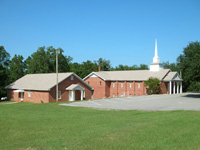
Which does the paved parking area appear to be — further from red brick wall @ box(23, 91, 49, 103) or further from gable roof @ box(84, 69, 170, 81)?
gable roof @ box(84, 69, 170, 81)

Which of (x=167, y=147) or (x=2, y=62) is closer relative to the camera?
(x=167, y=147)

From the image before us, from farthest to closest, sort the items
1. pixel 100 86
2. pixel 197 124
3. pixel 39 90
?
pixel 100 86
pixel 39 90
pixel 197 124

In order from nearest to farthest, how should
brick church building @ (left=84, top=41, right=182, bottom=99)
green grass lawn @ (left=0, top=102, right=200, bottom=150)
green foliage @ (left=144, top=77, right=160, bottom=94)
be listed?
green grass lawn @ (left=0, top=102, right=200, bottom=150), green foliage @ (left=144, top=77, right=160, bottom=94), brick church building @ (left=84, top=41, right=182, bottom=99)

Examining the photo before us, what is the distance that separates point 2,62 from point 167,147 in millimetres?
42707

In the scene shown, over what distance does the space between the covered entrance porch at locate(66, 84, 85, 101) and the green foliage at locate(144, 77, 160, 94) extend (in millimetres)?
12067

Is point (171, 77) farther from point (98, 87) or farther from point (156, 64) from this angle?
point (98, 87)

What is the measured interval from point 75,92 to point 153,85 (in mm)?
14048

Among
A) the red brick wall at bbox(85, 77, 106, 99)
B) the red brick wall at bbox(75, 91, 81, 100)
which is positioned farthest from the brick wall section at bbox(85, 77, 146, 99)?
the red brick wall at bbox(75, 91, 81, 100)

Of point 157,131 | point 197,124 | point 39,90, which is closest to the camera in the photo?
point 157,131

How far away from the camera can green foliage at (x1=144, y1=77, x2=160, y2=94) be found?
39594 millimetres

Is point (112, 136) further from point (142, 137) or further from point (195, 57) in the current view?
point (195, 57)

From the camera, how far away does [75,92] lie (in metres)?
37.3

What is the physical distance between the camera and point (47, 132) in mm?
9984

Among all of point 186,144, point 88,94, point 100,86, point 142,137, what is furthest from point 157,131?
point 100,86
